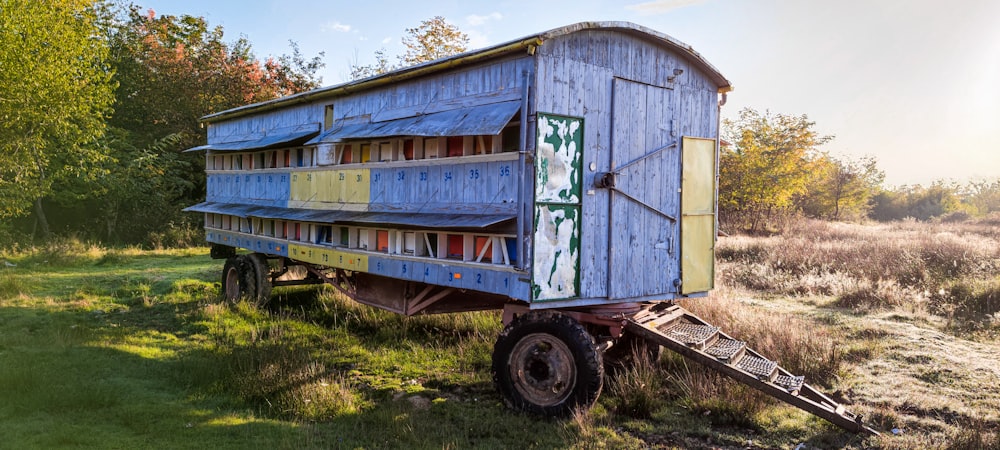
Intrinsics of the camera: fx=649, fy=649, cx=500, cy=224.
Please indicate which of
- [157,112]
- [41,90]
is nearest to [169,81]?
[157,112]

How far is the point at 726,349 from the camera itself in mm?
6914

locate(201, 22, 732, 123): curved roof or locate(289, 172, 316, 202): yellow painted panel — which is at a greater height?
locate(201, 22, 732, 123): curved roof

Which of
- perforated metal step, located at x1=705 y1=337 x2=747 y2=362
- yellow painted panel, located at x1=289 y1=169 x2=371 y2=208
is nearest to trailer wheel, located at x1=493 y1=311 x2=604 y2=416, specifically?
perforated metal step, located at x1=705 y1=337 x2=747 y2=362

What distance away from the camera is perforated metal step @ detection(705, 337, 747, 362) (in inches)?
258

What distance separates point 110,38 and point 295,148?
20.5 m

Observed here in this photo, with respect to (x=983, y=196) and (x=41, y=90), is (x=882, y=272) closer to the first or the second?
(x=41, y=90)

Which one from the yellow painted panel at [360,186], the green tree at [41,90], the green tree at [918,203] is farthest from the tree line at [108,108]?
the green tree at [918,203]

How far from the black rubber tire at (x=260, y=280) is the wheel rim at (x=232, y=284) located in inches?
18.8

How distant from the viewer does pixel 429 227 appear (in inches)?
281

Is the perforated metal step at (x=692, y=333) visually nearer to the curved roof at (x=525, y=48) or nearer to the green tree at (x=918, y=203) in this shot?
the curved roof at (x=525, y=48)

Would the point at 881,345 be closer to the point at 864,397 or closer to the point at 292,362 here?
the point at 864,397

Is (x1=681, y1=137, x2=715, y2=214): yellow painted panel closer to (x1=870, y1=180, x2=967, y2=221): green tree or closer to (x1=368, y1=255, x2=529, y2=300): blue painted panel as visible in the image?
(x1=368, y1=255, x2=529, y2=300): blue painted panel

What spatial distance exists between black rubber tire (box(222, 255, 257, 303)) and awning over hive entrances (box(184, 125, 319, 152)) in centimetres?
214

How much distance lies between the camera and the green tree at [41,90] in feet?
55.1
